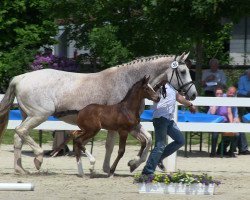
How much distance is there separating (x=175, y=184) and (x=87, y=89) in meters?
2.62

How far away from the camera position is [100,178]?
1360 cm

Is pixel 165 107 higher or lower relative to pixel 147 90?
lower

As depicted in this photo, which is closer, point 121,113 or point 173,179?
point 173,179

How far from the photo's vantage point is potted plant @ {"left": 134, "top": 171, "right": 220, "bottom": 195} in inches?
461

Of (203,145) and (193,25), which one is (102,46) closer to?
(193,25)

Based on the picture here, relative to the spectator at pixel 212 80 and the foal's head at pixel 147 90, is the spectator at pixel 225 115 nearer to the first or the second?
the spectator at pixel 212 80

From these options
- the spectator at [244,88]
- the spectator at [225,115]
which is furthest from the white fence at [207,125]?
the spectator at [244,88]

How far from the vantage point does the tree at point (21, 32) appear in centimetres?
2350

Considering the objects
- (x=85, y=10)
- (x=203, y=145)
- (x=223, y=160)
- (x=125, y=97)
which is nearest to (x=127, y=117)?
(x=125, y=97)

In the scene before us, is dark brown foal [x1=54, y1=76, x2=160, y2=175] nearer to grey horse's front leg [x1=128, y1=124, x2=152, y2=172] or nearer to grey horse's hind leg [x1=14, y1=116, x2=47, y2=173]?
grey horse's front leg [x1=128, y1=124, x2=152, y2=172]

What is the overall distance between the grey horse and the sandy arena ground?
51cm

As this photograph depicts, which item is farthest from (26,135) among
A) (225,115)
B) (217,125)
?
(225,115)

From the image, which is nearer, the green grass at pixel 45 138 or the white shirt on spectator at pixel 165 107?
the white shirt on spectator at pixel 165 107

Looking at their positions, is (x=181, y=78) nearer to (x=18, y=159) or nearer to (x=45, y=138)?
(x=18, y=159)
